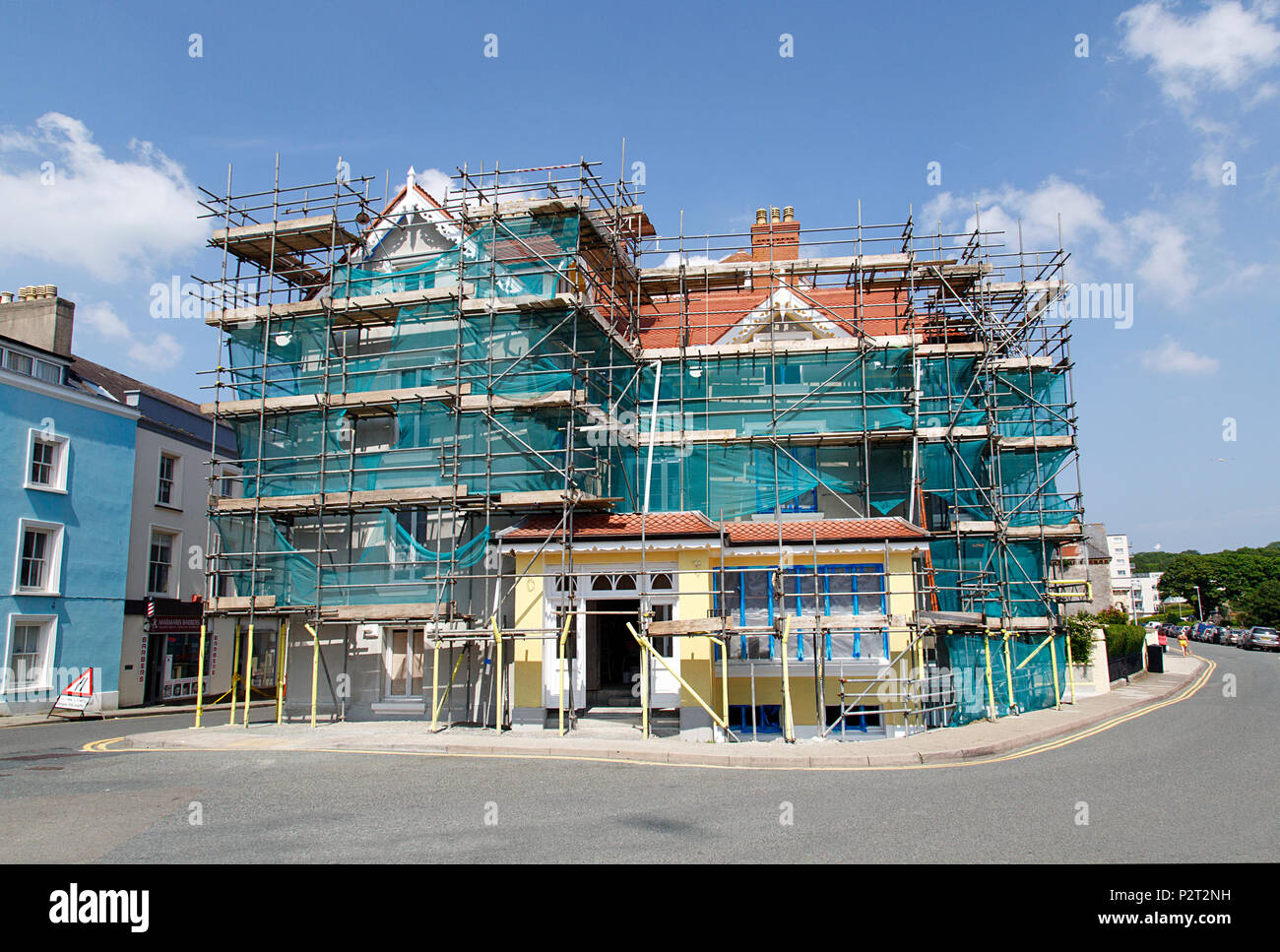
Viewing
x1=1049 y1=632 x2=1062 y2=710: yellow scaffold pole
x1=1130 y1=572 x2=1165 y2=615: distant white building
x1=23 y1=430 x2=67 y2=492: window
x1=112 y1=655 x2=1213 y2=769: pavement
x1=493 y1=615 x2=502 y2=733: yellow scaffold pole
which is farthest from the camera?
x1=1130 y1=572 x2=1165 y2=615: distant white building

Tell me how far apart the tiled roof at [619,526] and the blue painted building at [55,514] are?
15440 millimetres

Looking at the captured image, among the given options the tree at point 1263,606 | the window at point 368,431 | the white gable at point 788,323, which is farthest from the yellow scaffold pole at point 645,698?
the tree at point 1263,606

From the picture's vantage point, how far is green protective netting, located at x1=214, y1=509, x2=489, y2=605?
1936 centimetres

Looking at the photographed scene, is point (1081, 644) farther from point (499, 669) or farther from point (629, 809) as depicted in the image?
point (629, 809)

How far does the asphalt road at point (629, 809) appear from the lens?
26.2ft

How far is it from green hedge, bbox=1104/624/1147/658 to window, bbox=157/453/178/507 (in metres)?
31.7

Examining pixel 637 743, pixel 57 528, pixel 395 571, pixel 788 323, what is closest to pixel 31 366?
pixel 57 528

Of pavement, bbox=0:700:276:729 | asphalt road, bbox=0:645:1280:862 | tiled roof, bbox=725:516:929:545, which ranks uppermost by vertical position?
tiled roof, bbox=725:516:929:545

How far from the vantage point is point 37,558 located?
83.5 ft

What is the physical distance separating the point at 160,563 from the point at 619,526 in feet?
63.6

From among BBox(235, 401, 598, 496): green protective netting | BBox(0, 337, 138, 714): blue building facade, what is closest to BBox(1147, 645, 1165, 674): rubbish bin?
BBox(235, 401, 598, 496): green protective netting

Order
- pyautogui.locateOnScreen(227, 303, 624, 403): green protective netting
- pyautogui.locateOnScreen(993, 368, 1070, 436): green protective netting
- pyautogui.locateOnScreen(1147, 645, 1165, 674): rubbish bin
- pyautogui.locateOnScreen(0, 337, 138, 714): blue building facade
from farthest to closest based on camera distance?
pyautogui.locateOnScreen(1147, 645, 1165, 674): rubbish bin
pyautogui.locateOnScreen(0, 337, 138, 714): blue building facade
pyautogui.locateOnScreen(993, 368, 1070, 436): green protective netting
pyautogui.locateOnScreen(227, 303, 624, 403): green protective netting

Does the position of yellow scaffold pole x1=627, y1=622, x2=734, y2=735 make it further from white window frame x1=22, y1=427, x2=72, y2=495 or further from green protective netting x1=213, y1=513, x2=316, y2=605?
white window frame x1=22, y1=427, x2=72, y2=495
